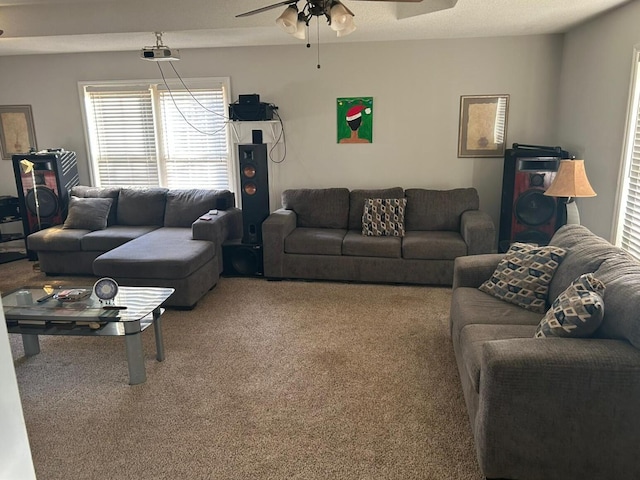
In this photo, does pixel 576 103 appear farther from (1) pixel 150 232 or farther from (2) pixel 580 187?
(1) pixel 150 232

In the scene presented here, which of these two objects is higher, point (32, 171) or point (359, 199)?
point (32, 171)

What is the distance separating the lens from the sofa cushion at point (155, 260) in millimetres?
3980

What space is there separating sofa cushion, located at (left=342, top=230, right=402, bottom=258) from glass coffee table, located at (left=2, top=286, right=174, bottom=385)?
5.97 feet

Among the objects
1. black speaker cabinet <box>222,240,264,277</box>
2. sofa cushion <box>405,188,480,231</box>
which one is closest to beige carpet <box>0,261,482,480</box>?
black speaker cabinet <box>222,240,264,277</box>

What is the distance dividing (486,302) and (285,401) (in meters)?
1.31

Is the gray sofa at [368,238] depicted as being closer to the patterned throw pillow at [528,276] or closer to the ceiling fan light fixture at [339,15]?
the patterned throw pillow at [528,276]

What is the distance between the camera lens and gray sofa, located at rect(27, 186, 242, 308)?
4039 millimetres

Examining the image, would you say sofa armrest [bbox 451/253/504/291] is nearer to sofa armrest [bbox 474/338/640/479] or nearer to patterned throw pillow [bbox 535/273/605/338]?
patterned throw pillow [bbox 535/273/605/338]

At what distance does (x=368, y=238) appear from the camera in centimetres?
470

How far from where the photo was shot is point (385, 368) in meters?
3.07

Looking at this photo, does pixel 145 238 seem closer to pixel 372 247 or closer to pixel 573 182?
pixel 372 247

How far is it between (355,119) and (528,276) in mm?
2951

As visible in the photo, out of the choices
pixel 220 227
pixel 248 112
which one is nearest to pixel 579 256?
pixel 220 227

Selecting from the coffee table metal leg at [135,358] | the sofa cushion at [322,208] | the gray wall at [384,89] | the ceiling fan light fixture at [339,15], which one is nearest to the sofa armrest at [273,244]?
the sofa cushion at [322,208]
